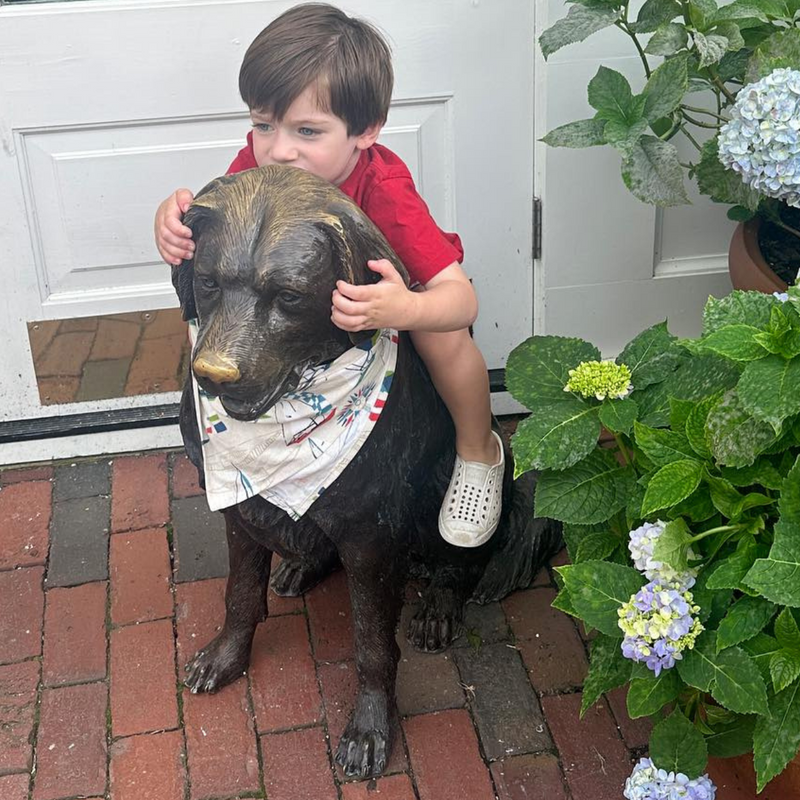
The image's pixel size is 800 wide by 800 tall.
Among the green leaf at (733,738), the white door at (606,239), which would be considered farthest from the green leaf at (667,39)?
the green leaf at (733,738)

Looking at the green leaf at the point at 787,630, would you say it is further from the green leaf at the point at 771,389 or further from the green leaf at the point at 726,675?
the green leaf at the point at 771,389

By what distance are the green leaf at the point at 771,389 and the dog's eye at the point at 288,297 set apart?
0.77m

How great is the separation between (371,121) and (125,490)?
1.57 meters

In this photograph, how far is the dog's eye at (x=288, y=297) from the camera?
1.88m

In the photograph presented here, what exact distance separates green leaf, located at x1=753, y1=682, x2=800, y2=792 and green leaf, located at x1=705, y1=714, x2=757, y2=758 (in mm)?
174

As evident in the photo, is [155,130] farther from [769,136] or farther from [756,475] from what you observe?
[756,475]

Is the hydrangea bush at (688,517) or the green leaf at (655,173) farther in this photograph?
the green leaf at (655,173)

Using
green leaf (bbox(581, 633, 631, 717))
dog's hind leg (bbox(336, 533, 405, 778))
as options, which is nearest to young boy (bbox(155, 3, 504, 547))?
dog's hind leg (bbox(336, 533, 405, 778))

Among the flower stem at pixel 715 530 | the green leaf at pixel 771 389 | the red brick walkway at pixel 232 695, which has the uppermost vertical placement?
the green leaf at pixel 771 389

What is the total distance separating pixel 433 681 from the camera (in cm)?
266

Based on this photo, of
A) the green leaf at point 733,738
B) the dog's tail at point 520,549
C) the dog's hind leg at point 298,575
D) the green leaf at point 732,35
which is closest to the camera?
the green leaf at point 733,738

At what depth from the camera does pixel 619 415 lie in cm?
211

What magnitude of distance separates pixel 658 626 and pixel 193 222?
1.08 m

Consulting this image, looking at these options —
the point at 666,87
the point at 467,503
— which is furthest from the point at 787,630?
the point at 666,87
